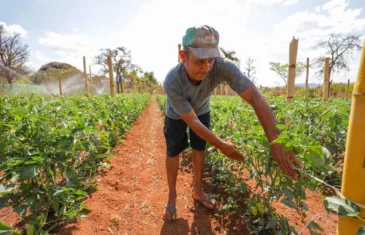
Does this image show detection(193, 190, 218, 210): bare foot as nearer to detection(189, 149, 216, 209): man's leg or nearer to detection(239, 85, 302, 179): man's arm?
detection(189, 149, 216, 209): man's leg

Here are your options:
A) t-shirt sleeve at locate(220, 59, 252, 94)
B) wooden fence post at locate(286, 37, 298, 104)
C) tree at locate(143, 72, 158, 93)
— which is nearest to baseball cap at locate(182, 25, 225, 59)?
t-shirt sleeve at locate(220, 59, 252, 94)

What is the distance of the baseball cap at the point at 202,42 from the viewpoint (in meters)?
1.64

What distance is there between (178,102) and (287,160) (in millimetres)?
931

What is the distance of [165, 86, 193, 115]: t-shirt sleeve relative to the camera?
5.96 feet

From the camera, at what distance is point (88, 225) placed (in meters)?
2.09

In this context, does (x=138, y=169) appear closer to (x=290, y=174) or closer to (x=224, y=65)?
(x=224, y=65)

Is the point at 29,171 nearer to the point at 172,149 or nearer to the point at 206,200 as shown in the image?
the point at 172,149

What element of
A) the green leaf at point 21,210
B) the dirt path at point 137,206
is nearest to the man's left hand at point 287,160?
the dirt path at point 137,206

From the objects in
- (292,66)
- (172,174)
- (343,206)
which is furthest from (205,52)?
(292,66)

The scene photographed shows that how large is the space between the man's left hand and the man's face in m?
0.78

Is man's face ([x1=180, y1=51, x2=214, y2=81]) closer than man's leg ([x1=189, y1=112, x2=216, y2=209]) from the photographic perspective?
Yes

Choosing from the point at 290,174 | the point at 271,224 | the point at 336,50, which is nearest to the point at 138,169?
the point at 271,224

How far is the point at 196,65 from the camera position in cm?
174

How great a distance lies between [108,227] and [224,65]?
186 cm
